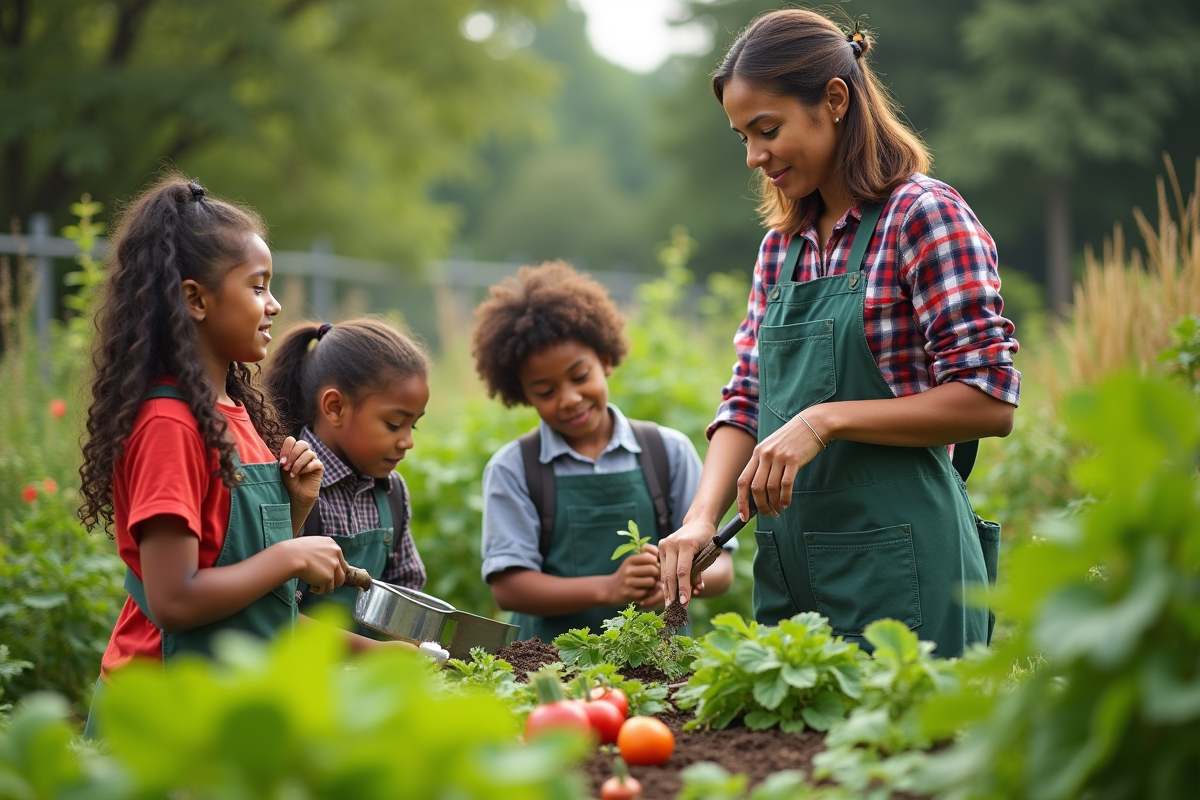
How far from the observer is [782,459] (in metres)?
2.06

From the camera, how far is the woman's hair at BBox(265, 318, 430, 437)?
9.30 feet

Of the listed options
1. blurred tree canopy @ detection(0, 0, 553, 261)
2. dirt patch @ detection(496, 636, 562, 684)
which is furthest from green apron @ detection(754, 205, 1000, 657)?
blurred tree canopy @ detection(0, 0, 553, 261)

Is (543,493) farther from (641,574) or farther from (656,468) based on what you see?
(641,574)

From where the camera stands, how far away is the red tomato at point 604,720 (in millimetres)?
1637

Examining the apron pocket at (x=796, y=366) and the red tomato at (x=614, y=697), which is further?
the apron pocket at (x=796, y=366)

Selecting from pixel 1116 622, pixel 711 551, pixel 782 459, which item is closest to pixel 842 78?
pixel 782 459

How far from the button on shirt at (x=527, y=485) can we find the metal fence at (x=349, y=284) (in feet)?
15.1

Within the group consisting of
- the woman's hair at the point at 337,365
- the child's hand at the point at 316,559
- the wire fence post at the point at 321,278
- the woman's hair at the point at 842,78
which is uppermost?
the wire fence post at the point at 321,278

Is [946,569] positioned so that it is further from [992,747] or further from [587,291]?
[587,291]

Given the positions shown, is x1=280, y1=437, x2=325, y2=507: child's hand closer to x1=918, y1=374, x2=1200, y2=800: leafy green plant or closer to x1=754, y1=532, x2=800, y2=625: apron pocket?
x1=754, y1=532, x2=800, y2=625: apron pocket

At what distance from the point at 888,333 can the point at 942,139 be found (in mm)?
21570

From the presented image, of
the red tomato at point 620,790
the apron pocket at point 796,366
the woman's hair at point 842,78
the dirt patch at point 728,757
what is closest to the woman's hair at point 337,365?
the apron pocket at point 796,366

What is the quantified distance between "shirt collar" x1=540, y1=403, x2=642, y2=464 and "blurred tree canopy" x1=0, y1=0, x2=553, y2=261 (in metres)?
11.7

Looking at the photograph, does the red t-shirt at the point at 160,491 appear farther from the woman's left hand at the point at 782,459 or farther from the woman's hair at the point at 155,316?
the woman's left hand at the point at 782,459
